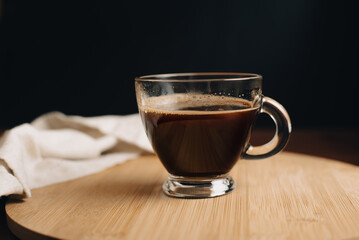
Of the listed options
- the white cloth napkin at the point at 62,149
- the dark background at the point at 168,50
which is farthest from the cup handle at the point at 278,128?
the dark background at the point at 168,50

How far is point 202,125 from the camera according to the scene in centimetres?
73

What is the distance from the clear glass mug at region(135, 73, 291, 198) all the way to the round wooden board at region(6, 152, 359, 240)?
0.14 ft

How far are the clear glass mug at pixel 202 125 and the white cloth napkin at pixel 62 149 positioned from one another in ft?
0.79

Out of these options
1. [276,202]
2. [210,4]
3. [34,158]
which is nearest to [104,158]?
[34,158]

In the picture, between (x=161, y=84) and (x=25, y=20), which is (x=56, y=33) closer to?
(x=25, y=20)

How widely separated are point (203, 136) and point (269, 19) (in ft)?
3.87

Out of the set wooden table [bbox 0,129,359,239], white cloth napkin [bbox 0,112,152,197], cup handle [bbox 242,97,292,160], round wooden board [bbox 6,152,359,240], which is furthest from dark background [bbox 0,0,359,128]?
cup handle [bbox 242,97,292,160]

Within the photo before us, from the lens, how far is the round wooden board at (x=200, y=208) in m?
0.61

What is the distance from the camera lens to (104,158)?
1.04m

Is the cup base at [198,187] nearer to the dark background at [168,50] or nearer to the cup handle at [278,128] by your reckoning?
the cup handle at [278,128]

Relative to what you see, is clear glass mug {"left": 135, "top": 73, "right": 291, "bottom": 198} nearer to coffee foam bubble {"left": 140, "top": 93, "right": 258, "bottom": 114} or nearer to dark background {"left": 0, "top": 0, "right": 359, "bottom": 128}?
coffee foam bubble {"left": 140, "top": 93, "right": 258, "bottom": 114}

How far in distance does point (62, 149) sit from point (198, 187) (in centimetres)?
40

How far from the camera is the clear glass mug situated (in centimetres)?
74

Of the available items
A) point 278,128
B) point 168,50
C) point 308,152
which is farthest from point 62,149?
point 168,50
